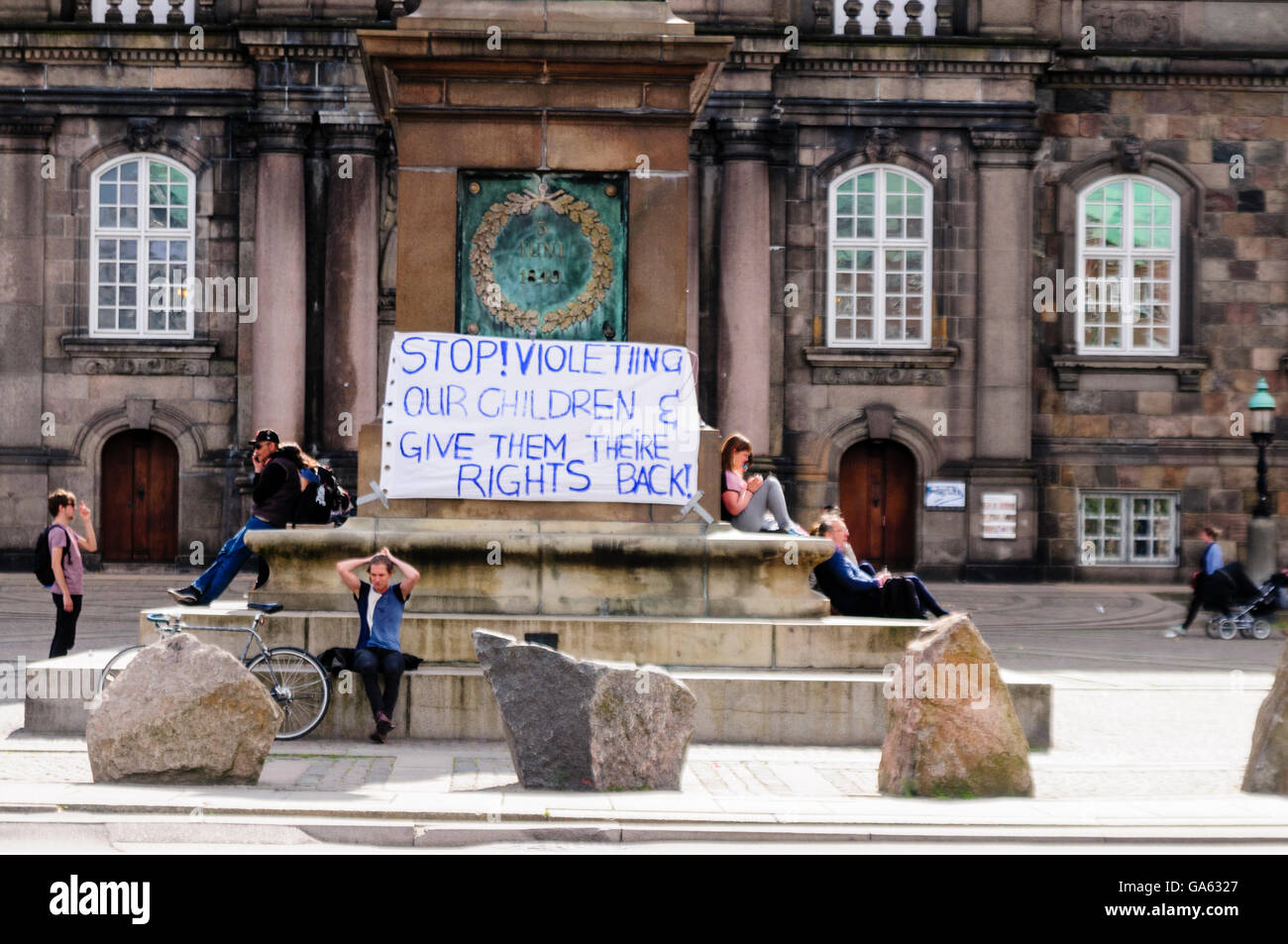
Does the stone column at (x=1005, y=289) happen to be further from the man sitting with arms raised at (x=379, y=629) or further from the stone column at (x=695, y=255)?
the man sitting with arms raised at (x=379, y=629)

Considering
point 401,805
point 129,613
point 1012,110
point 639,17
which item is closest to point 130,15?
point 129,613

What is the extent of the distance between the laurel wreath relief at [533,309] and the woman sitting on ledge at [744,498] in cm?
164

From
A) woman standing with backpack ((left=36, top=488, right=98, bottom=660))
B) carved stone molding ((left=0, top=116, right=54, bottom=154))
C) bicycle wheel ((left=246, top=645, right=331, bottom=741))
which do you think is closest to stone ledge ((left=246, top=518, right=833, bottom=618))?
bicycle wheel ((left=246, top=645, right=331, bottom=741))

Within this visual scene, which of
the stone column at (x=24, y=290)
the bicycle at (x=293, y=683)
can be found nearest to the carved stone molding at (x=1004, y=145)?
the stone column at (x=24, y=290)

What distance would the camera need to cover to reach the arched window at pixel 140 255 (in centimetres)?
3294

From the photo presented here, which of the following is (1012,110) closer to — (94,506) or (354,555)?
(94,506)

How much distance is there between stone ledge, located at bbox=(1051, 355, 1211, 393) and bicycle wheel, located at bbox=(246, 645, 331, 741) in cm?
2339

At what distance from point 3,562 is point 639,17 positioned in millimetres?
21182

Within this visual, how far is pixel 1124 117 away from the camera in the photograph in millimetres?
34188

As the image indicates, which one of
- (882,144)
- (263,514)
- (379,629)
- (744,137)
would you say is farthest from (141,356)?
(379,629)

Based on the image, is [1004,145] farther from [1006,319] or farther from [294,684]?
[294,684]

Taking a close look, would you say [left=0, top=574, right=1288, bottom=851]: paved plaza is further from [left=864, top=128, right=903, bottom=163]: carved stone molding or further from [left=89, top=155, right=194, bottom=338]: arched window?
[left=89, top=155, right=194, bottom=338]: arched window

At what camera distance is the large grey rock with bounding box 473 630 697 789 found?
1076cm

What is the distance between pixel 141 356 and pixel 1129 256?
60.8 feet
